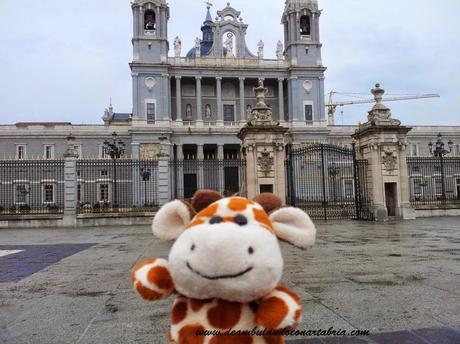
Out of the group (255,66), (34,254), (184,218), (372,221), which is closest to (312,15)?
(255,66)

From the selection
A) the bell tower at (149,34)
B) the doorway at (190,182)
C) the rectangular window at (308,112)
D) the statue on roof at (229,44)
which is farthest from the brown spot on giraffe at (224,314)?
the statue on roof at (229,44)

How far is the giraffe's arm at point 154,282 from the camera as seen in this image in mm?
2361

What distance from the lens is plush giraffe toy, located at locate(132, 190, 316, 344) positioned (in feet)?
6.81

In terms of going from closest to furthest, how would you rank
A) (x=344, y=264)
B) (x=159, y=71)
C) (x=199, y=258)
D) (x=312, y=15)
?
(x=199, y=258) < (x=344, y=264) < (x=159, y=71) < (x=312, y=15)

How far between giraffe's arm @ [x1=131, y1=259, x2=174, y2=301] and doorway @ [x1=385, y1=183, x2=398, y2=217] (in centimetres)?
1803

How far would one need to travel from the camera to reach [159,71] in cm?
4606

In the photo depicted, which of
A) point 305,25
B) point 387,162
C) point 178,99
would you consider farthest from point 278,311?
point 305,25

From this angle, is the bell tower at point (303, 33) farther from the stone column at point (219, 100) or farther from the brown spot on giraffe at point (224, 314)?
the brown spot on giraffe at point (224, 314)

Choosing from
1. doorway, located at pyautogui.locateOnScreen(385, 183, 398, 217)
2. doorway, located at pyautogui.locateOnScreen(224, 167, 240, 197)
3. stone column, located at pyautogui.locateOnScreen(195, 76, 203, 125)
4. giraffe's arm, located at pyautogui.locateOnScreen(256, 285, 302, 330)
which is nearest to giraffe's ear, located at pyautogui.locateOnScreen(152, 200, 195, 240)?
giraffe's arm, located at pyautogui.locateOnScreen(256, 285, 302, 330)

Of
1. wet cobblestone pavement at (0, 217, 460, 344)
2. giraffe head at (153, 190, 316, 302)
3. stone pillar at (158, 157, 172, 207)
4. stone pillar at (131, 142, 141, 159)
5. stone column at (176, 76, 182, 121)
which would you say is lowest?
wet cobblestone pavement at (0, 217, 460, 344)

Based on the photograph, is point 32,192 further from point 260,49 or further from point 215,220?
point 215,220

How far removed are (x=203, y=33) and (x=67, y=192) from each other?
5537cm

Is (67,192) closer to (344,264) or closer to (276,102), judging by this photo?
(344,264)

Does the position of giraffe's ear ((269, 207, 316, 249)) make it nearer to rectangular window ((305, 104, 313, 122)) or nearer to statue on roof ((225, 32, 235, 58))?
rectangular window ((305, 104, 313, 122))
